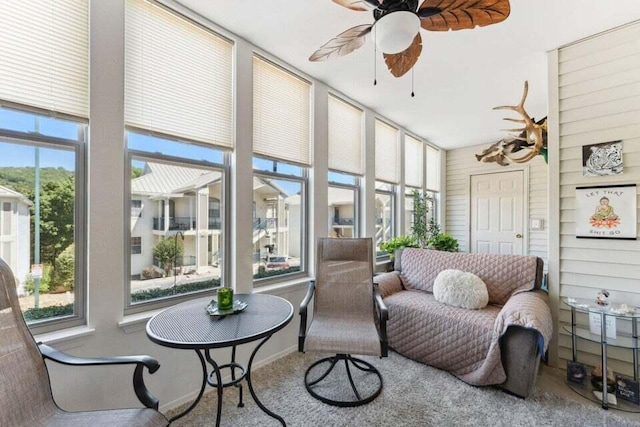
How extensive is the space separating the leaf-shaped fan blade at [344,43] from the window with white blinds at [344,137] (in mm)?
1519

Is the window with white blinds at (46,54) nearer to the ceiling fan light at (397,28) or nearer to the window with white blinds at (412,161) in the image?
the ceiling fan light at (397,28)

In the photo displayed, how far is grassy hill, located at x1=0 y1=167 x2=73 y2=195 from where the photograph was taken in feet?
4.76

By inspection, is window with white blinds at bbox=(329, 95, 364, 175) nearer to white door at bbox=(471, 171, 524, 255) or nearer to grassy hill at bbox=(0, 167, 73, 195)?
grassy hill at bbox=(0, 167, 73, 195)

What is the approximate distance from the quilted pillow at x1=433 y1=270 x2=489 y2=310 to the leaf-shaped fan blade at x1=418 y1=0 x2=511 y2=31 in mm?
1943

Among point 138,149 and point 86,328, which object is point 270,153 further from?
point 86,328

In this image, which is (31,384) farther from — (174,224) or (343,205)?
(343,205)

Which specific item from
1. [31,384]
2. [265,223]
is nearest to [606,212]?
[265,223]

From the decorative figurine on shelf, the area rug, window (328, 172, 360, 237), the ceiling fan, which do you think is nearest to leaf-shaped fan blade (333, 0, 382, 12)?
the ceiling fan

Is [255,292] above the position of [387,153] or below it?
below

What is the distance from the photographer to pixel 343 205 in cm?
361

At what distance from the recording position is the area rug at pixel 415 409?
1.71m

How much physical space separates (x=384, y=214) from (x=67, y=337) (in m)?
3.76

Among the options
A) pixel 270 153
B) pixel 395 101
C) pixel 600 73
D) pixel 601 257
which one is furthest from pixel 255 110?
pixel 601 257

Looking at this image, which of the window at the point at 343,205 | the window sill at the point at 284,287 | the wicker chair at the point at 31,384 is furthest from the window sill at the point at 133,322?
the window at the point at 343,205
